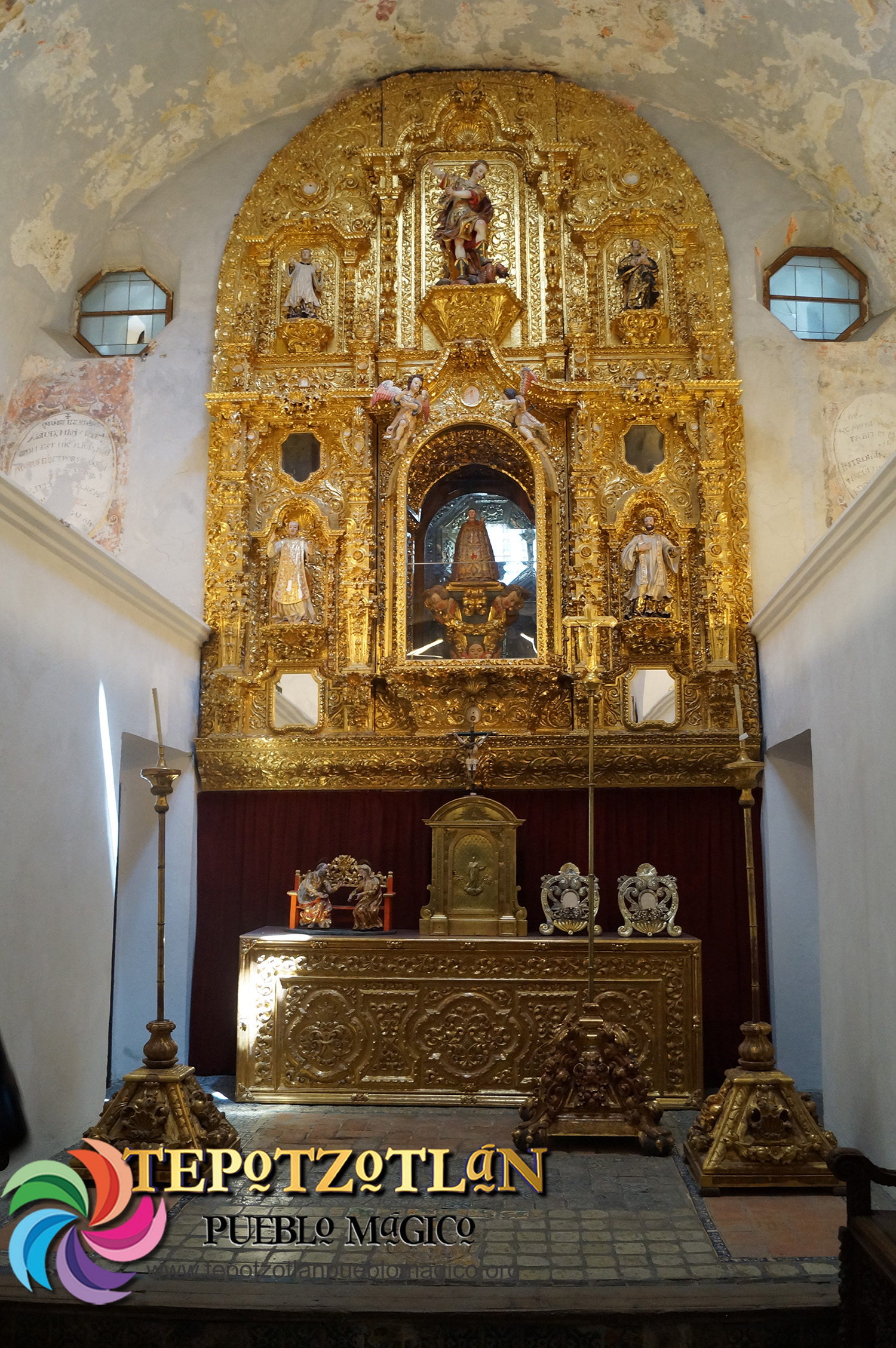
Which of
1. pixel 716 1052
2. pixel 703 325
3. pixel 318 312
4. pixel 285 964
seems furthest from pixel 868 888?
pixel 318 312

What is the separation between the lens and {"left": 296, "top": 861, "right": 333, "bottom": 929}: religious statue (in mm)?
9312

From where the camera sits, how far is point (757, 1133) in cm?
638

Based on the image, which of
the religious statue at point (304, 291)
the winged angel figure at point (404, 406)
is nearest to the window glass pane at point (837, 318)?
the winged angel figure at point (404, 406)

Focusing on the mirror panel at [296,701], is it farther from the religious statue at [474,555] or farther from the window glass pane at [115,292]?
the window glass pane at [115,292]

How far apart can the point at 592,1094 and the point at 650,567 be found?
16.9 feet

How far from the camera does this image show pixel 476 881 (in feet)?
31.1

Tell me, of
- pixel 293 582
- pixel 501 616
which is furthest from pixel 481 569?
pixel 293 582

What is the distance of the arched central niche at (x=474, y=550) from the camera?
10.6m

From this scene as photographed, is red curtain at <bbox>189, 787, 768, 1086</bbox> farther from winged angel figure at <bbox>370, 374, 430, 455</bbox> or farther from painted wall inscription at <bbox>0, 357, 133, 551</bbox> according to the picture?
winged angel figure at <bbox>370, 374, 430, 455</bbox>

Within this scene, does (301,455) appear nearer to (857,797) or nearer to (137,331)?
(137,331)

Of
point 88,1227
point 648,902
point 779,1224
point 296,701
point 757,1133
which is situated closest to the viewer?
point 88,1227

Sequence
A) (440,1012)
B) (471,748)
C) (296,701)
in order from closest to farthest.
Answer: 1. (440,1012)
2. (471,748)
3. (296,701)

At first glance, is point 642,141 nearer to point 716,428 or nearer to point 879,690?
point 716,428

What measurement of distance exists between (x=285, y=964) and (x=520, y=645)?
12.6 feet
